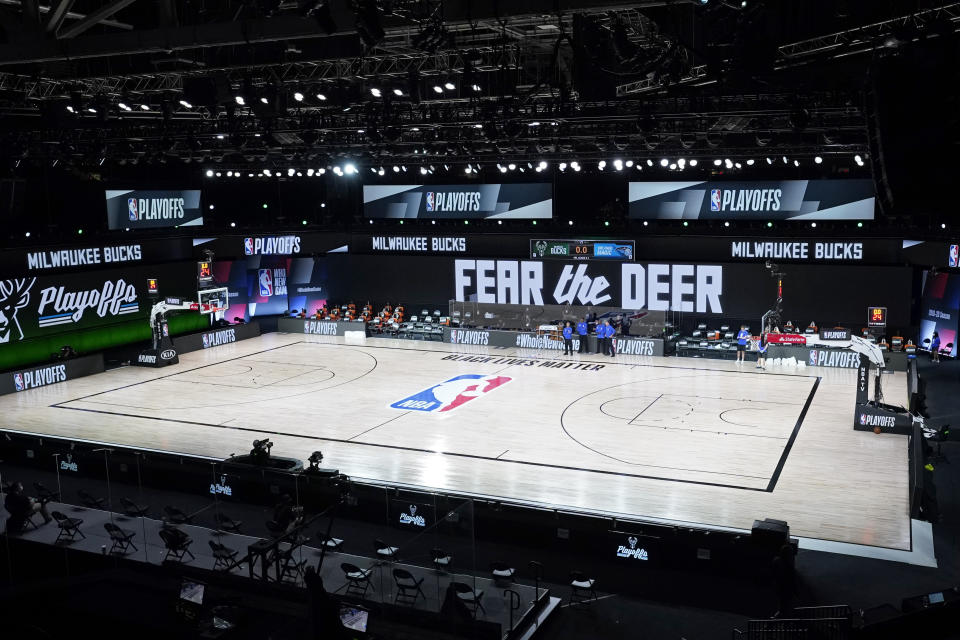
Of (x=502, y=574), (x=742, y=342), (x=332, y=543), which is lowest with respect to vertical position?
(x=332, y=543)

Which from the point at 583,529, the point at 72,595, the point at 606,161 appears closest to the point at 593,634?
the point at 583,529

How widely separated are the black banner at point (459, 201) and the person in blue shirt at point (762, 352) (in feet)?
35.4

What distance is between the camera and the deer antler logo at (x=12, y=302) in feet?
94.9

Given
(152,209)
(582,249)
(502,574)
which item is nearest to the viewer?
(502,574)

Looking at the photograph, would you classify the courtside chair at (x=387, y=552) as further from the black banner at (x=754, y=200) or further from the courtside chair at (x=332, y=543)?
the black banner at (x=754, y=200)

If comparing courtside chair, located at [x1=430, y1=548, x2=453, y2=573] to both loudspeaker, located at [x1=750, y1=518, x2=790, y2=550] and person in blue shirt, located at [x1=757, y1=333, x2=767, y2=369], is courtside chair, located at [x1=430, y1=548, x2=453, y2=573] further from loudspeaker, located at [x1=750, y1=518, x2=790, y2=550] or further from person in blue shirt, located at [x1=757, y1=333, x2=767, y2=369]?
person in blue shirt, located at [x1=757, y1=333, x2=767, y2=369]

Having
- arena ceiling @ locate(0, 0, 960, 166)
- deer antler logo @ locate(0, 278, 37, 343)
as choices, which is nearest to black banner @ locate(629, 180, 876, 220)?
arena ceiling @ locate(0, 0, 960, 166)

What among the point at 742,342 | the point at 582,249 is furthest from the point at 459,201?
the point at 742,342

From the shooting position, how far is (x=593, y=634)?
11680mm

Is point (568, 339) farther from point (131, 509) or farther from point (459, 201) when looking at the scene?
point (131, 509)

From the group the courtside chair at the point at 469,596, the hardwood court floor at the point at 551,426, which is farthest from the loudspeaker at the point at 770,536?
the courtside chair at the point at 469,596

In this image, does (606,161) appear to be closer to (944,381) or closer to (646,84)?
(646,84)

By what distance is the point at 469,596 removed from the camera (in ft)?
37.9

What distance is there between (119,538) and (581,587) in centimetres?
763
